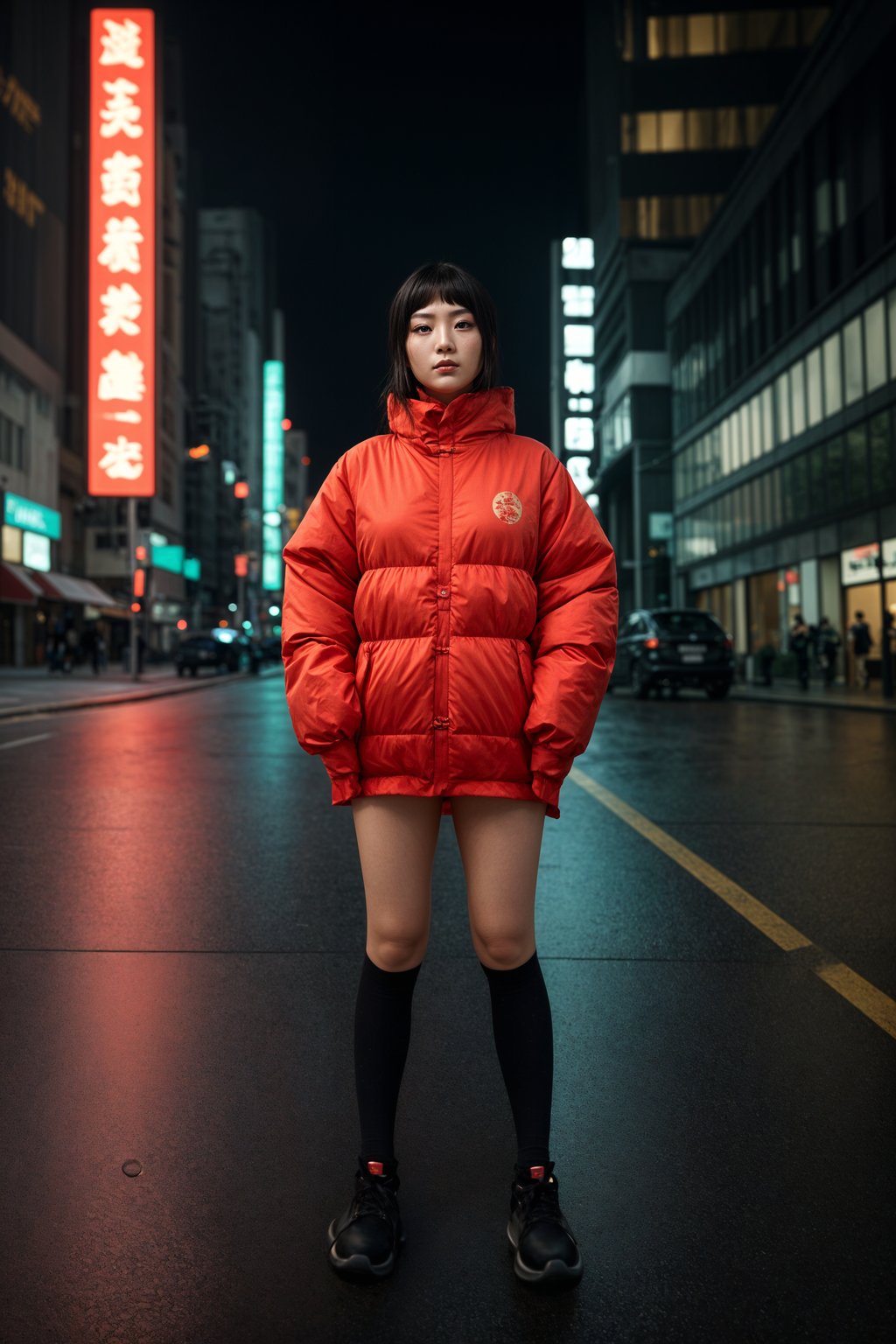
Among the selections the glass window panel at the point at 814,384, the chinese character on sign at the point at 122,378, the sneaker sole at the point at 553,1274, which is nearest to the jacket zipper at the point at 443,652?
the sneaker sole at the point at 553,1274

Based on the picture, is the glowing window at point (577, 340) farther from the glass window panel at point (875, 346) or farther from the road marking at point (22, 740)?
the road marking at point (22, 740)

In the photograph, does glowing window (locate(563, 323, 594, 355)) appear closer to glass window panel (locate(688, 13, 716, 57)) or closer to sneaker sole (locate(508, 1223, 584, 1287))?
glass window panel (locate(688, 13, 716, 57))

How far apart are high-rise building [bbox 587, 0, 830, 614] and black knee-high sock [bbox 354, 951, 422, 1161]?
2069 inches

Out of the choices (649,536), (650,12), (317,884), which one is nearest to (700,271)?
(649,536)

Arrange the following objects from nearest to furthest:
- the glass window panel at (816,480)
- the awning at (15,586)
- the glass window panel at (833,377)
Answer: the glass window panel at (833,377) < the glass window panel at (816,480) < the awning at (15,586)

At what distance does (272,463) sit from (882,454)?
11211cm

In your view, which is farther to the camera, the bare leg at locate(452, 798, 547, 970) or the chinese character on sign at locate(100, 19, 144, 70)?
the chinese character on sign at locate(100, 19, 144, 70)

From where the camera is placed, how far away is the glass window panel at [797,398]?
34.6 metres

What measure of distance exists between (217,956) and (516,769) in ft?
8.21

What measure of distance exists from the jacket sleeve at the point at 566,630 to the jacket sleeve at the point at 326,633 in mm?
373

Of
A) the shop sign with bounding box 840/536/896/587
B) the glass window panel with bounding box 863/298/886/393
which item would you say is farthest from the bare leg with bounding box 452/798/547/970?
the glass window panel with bounding box 863/298/886/393

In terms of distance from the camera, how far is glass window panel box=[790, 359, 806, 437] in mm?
34594

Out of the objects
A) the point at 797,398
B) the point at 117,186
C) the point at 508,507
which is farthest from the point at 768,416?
the point at 508,507

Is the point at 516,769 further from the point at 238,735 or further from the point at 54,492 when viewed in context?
the point at 54,492
